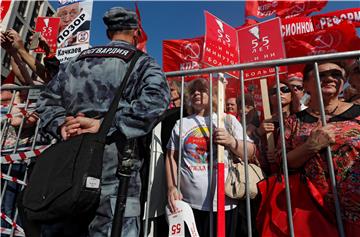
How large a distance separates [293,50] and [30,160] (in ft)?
17.4

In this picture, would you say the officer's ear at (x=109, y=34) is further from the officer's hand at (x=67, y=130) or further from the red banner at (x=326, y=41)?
the red banner at (x=326, y=41)

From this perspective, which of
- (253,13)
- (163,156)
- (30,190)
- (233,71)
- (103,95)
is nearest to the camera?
(30,190)

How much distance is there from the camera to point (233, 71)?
221 cm

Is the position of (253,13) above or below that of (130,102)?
above

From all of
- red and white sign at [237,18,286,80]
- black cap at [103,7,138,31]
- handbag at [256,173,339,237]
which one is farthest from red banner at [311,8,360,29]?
black cap at [103,7,138,31]

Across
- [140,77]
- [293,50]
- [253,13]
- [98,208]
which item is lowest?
[98,208]

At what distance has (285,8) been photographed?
21.6ft

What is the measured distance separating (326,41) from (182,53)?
3.15 metres

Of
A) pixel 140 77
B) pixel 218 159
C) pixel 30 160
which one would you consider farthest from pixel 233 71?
pixel 30 160

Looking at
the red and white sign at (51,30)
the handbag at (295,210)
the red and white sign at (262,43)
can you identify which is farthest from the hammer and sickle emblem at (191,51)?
the handbag at (295,210)

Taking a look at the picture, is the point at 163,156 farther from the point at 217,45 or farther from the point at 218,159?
the point at 217,45

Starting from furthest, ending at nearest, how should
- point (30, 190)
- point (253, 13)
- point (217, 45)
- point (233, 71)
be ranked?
point (253, 13), point (217, 45), point (233, 71), point (30, 190)

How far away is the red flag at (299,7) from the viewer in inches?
259

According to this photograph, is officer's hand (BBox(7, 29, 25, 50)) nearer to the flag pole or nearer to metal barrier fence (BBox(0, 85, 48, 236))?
metal barrier fence (BBox(0, 85, 48, 236))
